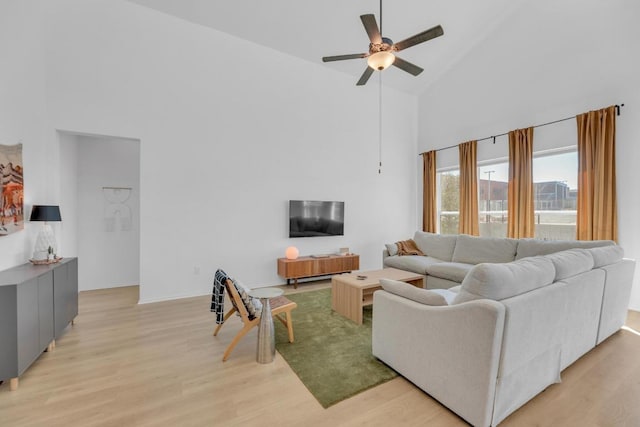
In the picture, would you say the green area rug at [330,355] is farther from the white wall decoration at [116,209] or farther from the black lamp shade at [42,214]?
the white wall decoration at [116,209]

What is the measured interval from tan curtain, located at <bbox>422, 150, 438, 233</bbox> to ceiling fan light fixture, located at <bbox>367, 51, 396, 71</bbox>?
3940 mm

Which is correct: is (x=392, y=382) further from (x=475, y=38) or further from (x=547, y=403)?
(x=475, y=38)

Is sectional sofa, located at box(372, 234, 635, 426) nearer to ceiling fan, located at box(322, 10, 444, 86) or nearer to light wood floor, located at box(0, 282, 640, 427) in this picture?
light wood floor, located at box(0, 282, 640, 427)

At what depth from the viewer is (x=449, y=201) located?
6.14 m

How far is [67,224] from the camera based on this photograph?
13.0 ft

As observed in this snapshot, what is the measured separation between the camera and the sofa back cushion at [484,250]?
409 cm

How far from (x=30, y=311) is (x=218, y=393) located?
1646 mm

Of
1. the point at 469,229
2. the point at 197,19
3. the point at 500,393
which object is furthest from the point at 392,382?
the point at 197,19

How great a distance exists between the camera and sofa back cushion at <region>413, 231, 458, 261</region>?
486cm

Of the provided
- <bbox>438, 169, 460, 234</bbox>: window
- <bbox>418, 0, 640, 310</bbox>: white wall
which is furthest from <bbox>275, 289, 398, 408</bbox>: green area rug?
<bbox>418, 0, 640, 310</bbox>: white wall

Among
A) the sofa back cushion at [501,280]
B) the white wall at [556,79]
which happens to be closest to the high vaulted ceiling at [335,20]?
the white wall at [556,79]

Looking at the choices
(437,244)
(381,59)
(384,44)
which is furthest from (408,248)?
(384,44)

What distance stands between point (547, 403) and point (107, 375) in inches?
129

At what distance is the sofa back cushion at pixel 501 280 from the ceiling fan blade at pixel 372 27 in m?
2.17
